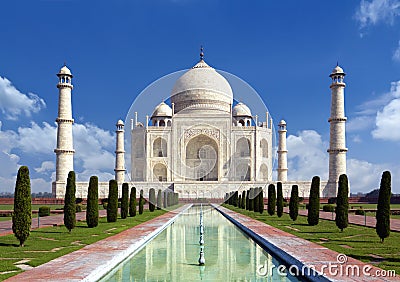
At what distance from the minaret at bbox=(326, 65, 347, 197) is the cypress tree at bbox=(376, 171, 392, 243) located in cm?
1770

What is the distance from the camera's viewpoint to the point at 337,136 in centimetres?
2411

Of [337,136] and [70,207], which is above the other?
[337,136]

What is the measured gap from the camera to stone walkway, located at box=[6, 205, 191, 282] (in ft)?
13.4

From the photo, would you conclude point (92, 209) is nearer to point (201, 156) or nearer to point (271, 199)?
point (271, 199)

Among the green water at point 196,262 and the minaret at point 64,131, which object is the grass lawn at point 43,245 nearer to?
the green water at point 196,262

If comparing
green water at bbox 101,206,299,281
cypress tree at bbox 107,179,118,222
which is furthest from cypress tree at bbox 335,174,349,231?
cypress tree at bbox 107,179,118,222

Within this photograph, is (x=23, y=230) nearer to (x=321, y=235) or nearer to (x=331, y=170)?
(x=321, y=235)

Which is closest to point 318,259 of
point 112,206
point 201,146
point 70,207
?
point 70,207

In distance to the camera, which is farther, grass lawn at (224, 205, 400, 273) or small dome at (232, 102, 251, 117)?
small dome at (232, 102, 251, 117)

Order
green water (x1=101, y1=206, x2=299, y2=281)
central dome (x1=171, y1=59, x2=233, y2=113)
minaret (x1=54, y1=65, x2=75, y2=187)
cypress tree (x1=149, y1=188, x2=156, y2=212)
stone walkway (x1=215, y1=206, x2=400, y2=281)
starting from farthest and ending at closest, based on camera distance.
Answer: central dome (x1=171, y1=59, x2=233, y2=113), minaret (x1=54, y1=65, x2=75, y2=187), cypress tree (x1=149, y1=188, x2=156, y2=212), green water (x1=101, y1=206, x2=299, y2=281), stone walkway (x1=215, y1=206, x2=400, y2=281)

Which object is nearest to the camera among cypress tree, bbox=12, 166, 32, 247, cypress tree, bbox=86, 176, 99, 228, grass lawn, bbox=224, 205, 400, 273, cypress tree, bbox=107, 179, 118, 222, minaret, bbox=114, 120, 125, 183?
grass lawn, bbox=224, 205, 400, 273

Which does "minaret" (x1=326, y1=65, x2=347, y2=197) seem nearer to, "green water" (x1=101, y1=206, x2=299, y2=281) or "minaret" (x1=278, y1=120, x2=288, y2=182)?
"minaret" (x1=278, y1=120, x2=288, y2=182)

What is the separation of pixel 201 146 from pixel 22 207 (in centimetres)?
2300

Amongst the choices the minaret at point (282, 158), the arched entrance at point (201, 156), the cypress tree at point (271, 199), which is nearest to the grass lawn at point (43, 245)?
the cypress tree at point (271, 199)
